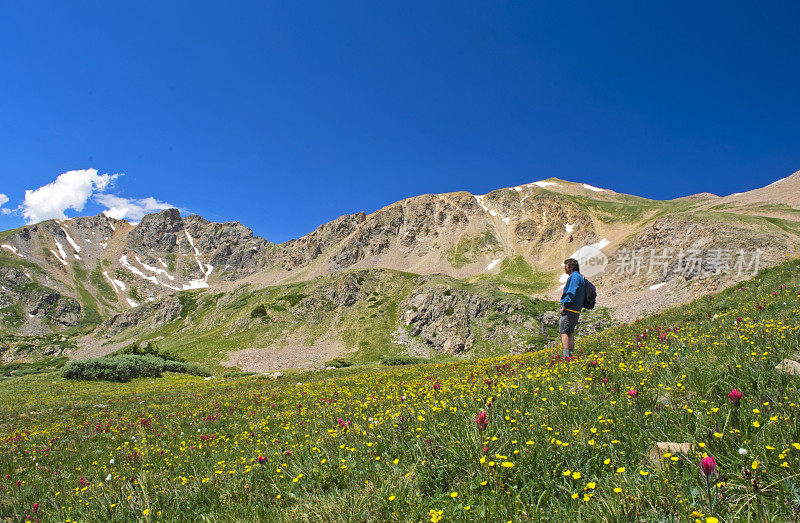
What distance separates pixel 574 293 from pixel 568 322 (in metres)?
0.95

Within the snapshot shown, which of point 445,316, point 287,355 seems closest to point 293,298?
point 287,355

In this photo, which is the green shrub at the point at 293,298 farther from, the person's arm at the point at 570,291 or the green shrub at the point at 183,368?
the person's arm at the point at 570,291

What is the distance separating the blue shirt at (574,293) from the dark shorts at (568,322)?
18 centimetres

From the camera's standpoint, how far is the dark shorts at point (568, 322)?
1058cm

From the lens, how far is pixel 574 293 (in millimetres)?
10836

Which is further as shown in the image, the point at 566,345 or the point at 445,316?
the point at 445,316

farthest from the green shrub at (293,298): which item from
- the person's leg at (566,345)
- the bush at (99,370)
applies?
the person's leg at (566,345)

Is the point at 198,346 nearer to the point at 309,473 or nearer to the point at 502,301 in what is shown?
the point at 502,301

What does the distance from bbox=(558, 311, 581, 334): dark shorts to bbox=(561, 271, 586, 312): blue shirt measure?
0.59 feet

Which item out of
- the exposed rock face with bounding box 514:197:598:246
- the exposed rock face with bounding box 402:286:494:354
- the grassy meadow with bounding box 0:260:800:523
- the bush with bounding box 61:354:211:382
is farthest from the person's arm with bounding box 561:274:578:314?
the exposed rock face with bounding box 514:197:598:246

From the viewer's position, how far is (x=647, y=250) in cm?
10250

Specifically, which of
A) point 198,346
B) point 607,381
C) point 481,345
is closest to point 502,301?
point 481,345

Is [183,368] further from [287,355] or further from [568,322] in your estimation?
[568,322]

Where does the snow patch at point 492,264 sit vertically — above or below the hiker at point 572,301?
above
